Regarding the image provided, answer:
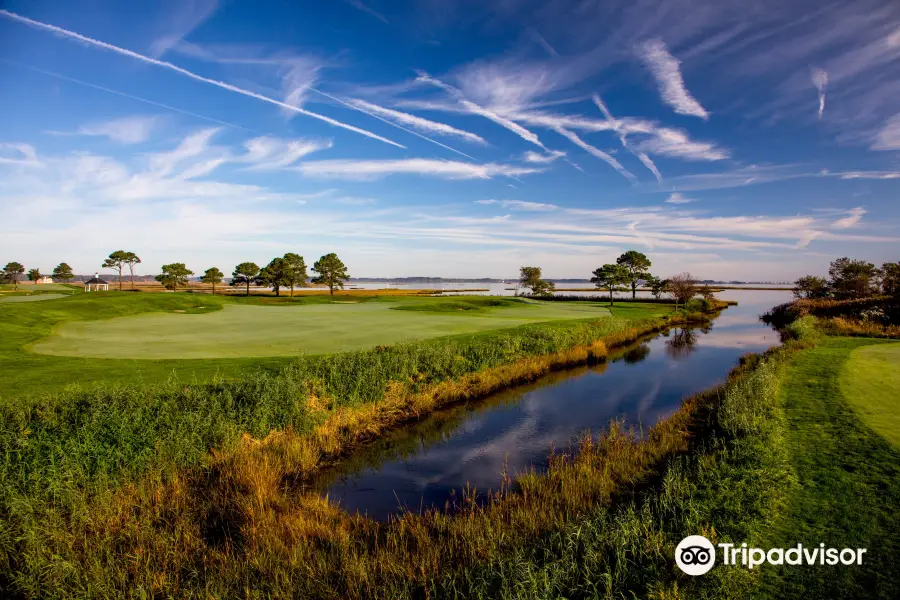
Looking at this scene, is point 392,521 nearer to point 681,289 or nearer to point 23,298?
point 23,298

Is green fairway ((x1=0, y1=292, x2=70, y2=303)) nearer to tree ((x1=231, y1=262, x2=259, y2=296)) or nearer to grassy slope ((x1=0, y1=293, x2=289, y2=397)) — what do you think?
grassy slope ((x1=0, y1=293, x2=289, y2=397))

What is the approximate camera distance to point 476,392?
58.3 feet

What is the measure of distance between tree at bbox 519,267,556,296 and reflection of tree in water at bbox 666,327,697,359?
4835 cm

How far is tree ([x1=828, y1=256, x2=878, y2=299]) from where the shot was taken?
56656 mm

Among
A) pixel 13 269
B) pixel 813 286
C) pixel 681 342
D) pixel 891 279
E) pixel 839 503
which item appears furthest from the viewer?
A: pixel 13 269

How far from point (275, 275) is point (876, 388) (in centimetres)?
8914

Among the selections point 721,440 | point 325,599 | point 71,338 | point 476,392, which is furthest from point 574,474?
point 71,338

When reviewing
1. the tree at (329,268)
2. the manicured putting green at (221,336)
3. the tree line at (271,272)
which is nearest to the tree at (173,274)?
the tree line at (271,272)

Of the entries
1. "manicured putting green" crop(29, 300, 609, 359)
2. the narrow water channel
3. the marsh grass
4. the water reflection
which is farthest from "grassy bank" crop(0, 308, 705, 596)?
the water reflection

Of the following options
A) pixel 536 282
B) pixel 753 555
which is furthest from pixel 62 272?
pixel 753 555

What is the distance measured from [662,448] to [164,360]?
51.6ft

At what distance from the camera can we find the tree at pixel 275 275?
3393 inches

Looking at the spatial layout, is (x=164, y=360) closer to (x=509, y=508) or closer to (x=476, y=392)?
(x=476, y=392)

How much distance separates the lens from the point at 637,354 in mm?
29750
